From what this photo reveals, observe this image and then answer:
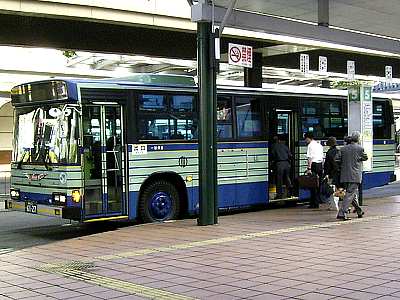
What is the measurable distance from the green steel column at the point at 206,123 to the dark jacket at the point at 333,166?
2.94m

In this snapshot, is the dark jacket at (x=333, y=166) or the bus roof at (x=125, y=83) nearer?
the bus roof at (x=125, y=83)

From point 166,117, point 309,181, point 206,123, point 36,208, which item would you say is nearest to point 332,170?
point 309,181

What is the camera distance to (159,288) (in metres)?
7.13

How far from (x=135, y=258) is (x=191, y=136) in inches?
210

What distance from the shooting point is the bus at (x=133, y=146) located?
11781 mm

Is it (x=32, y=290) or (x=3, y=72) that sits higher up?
(x=3, y=72)

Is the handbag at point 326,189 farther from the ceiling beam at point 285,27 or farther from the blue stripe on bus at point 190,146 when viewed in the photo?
the ceiling beam at point 285,27

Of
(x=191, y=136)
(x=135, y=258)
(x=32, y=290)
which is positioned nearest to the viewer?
(x=32, y=290)

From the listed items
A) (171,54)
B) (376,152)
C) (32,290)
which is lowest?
(32,290)

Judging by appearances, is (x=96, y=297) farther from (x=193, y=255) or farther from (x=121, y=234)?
(x=121, y=234)

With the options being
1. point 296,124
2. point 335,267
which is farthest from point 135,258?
A: point 296,124

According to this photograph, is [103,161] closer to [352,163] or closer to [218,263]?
[218,263]

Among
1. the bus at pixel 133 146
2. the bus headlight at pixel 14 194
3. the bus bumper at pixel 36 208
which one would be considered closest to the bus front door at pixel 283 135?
the bus at pixel 133 146

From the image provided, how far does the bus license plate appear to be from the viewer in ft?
39.5
